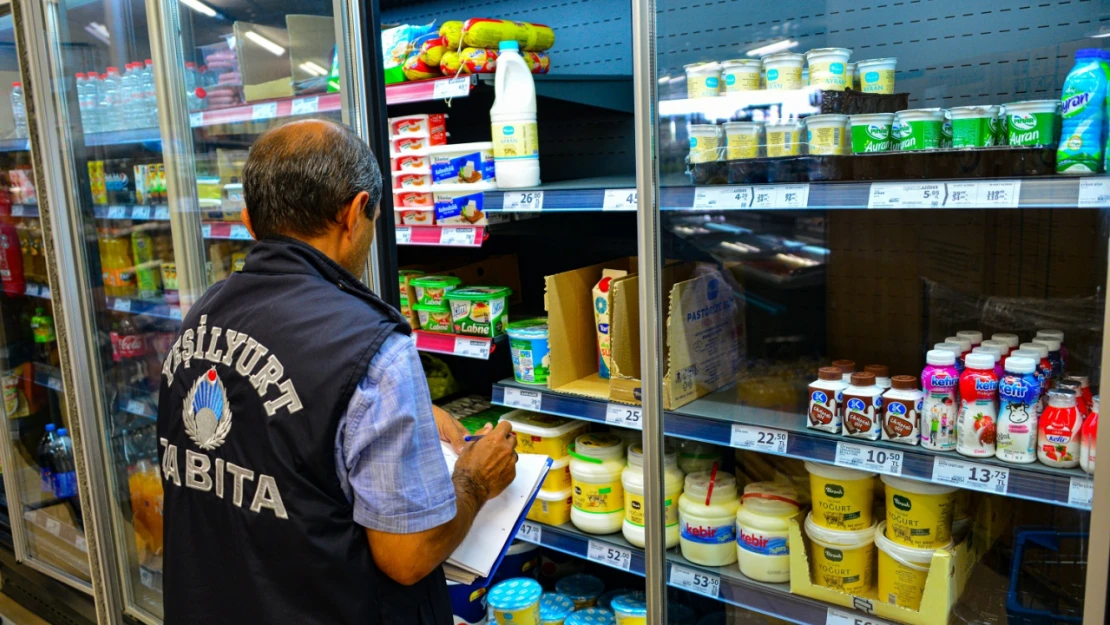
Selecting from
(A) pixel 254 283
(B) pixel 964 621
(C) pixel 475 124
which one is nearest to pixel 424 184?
(C) pixel 475 124

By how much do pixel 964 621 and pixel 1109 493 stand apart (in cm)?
54

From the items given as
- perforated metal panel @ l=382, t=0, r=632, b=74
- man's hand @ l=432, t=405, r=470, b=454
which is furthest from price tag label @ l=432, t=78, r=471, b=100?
man's hand @ l=432, t=405, r=470, b=454

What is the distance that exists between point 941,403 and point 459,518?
0.93 m

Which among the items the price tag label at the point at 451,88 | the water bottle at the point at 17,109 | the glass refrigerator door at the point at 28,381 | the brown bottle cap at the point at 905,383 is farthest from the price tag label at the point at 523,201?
the water bottle at the point at 17,109

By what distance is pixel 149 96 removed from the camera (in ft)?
9.15

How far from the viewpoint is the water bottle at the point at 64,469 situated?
350cm

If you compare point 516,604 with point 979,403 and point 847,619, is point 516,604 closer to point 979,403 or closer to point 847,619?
point 847,619

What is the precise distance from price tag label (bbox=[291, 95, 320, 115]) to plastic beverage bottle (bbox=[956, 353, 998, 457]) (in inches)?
63.0

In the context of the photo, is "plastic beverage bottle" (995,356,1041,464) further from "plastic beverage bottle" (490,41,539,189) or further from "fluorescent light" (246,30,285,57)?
"fluorescent light" (246,30,285,57)

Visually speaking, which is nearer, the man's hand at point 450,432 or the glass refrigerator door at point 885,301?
the glass refrigerator door at point 885,301

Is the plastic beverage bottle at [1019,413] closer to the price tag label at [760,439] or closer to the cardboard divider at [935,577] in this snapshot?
the cardboard divider at [935,577]

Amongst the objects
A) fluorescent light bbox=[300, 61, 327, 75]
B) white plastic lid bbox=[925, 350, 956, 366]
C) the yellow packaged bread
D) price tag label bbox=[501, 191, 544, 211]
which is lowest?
white plastic lid bbox=[925, 350, 956, 366]

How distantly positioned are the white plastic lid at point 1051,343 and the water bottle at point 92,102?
2.88 metres

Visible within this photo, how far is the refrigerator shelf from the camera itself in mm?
1422
